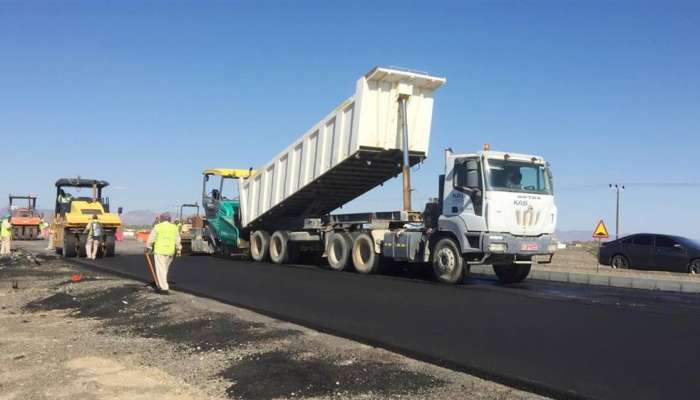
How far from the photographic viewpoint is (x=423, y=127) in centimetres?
1444

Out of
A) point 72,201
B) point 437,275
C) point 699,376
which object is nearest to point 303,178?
point 437,275

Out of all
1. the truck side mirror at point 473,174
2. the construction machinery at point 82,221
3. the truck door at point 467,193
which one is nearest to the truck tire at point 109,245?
the construction machinery at point 82,221

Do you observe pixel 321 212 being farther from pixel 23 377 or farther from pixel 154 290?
pixel 23 377

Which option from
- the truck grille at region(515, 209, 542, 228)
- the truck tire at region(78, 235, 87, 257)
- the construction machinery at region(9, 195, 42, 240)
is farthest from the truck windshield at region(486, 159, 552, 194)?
the construction machinery at region(9, 195, 42, 240)

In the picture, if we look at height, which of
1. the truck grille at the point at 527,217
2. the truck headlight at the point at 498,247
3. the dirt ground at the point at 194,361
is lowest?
the dirt ground at the point at 194,361

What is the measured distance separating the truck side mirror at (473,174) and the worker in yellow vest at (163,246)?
546cm

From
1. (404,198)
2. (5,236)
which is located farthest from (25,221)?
(404,198)

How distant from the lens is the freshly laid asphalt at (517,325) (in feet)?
17.7

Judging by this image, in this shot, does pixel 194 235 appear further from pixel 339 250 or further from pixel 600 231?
pixel 600 231

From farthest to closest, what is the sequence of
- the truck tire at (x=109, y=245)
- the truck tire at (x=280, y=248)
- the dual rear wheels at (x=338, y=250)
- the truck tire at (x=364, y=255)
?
1. the truck tire at (x=109, y=245)
2. the truck tire at (x=280, y=248)
3. the dual rear wheels at (x=338, y=250)
4. the truck tire at (x=364, y=255)

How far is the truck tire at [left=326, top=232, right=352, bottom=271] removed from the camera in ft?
49.9

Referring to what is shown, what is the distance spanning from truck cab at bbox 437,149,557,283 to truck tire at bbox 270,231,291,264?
20.2ft

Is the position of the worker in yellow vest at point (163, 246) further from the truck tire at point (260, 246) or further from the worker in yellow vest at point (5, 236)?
the worker in yellow vest at point (5, 236)

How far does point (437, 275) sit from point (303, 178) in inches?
187
